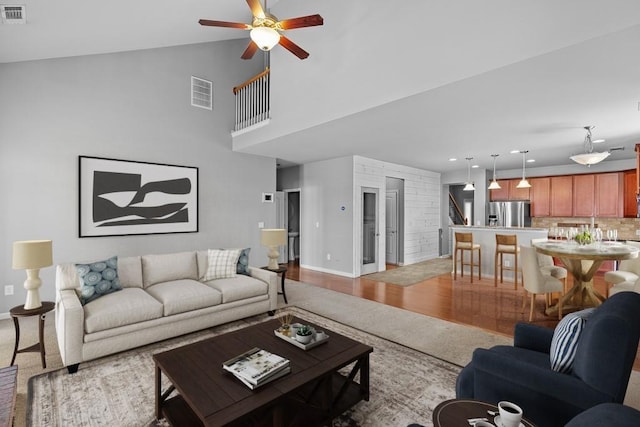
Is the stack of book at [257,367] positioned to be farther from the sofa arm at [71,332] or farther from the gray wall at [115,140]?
the gray wall at [115,140]

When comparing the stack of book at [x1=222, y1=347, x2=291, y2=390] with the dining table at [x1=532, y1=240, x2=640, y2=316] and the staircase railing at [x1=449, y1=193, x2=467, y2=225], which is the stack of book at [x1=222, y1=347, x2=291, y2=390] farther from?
the staircase railing at [x1=449, y1=193, x2=467, y2=225]

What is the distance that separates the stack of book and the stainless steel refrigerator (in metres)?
7.93

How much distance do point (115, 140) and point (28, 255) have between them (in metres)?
2.33

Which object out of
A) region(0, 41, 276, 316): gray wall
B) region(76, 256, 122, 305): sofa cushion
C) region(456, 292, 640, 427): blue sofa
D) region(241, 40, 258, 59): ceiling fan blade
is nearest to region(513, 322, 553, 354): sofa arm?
region(456, 292, 640, 427): blue sofa

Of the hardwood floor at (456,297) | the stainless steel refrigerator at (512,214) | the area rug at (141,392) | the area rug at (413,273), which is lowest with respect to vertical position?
the area rug at (141,392)

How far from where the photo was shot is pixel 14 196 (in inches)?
154

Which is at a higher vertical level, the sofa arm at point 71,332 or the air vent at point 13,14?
the air vent at point 13,14

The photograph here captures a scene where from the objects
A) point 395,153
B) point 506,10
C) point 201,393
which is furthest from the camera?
point 395,153

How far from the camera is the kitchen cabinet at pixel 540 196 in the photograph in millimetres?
7703

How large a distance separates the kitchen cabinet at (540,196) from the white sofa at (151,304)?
24.0 ft

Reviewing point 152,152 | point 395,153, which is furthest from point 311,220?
point 152,152

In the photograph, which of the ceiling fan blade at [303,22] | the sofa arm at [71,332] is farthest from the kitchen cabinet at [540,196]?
the sofa arm at [71,332]

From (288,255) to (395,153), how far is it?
4.02m

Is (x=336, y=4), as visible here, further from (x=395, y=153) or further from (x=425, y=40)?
(x=395, y=153)
